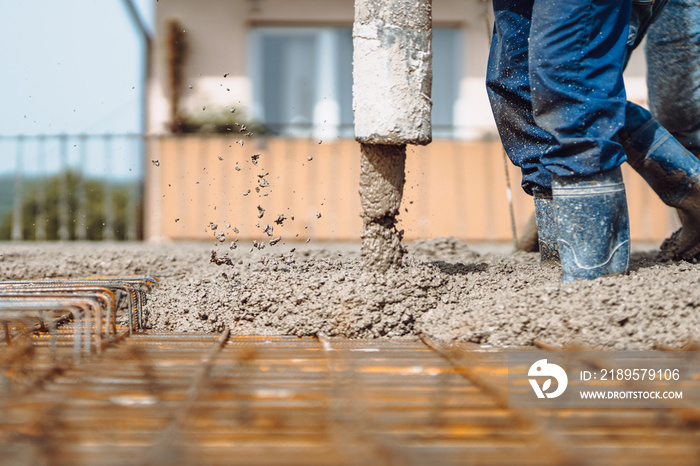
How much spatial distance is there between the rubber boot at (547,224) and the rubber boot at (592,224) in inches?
15.0

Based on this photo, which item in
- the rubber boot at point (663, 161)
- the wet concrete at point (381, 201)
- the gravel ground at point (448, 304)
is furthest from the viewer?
the rubber boot at point (663, 161)

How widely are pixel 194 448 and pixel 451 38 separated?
28.3 feet

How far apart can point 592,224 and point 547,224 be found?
18.5 inches

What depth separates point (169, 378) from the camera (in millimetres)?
1568

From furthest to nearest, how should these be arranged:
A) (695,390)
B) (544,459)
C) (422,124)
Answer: (422,124), (695,390), (544,459)

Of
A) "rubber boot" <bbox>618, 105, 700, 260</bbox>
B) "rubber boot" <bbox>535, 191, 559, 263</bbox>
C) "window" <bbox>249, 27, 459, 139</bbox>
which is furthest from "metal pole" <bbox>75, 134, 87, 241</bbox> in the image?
"rubber boot" <bbox>618, 105, 700, 260</bbox>

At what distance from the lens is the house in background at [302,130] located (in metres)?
7.73

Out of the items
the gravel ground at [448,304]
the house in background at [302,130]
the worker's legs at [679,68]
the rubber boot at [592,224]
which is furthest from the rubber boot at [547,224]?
the house in background at [302,130]

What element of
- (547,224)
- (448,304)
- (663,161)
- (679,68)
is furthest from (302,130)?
(448,304)

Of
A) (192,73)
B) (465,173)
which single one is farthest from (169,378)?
(192,73)

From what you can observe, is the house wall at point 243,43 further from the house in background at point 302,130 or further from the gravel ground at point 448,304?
the gravel ground at point 448,304

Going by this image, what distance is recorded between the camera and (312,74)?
9102 mm

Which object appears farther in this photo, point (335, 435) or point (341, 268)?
point (341, 268)

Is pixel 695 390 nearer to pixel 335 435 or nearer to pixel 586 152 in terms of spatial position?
pixel 335 435
